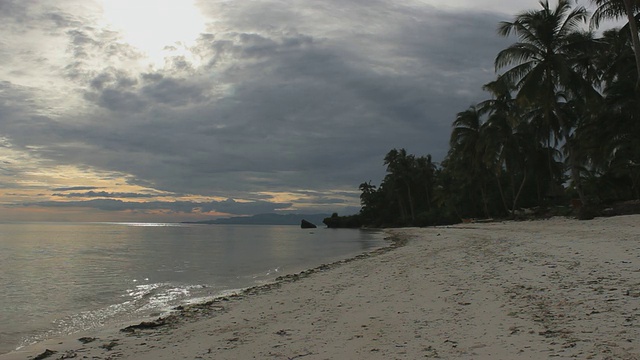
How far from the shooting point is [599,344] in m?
4.58

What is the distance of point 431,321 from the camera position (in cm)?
657

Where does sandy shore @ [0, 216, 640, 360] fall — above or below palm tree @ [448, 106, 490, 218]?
below

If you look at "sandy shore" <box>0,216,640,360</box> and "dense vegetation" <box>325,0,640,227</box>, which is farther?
"dense vegetation" <box>325,0,640,227</box>

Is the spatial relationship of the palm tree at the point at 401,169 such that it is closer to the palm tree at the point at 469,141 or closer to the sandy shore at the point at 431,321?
the palm tree at the point at 469,141

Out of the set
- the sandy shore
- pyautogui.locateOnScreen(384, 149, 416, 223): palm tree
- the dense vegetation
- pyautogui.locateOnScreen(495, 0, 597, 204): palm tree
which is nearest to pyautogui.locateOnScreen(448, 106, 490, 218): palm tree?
the dense vegetation

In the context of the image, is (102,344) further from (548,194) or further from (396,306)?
(548,194)

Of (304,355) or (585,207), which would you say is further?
(585,207)

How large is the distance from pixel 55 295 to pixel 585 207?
26.9m

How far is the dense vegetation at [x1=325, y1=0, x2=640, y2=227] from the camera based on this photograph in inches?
1017

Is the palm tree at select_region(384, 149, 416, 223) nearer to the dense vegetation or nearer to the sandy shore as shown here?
the dense vegetation

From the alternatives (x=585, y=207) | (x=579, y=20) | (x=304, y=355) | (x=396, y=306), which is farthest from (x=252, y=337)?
(x=579, y=20)

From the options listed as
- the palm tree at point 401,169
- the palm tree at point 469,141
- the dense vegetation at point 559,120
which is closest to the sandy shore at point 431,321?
the dense vegetation at point 559,120

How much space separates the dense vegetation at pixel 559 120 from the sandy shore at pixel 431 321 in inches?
590

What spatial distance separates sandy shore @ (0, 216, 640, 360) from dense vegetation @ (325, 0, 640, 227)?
590 inches
